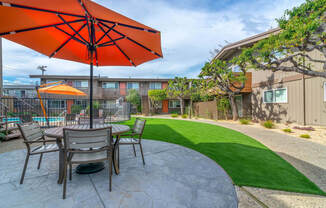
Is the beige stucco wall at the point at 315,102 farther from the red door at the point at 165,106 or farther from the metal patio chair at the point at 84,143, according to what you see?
the red door at the point at 165,106

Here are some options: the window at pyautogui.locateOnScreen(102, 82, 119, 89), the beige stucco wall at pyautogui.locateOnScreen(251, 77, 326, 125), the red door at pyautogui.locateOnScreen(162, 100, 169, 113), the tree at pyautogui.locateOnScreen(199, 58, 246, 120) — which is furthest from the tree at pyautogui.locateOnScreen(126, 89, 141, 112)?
the beige stucco wall at pyautogui.locateOnScreen(251, 77, 326, 125)

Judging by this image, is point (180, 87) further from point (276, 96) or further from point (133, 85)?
point (133, 85)

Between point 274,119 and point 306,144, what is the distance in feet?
18.4

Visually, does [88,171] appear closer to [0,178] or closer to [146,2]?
[0,178]

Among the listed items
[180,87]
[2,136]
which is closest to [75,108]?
[2,136]

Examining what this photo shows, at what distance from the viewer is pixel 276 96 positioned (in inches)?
393

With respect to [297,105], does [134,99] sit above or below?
above

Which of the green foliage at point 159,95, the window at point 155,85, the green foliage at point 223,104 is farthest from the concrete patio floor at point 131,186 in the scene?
the window at point 155,85

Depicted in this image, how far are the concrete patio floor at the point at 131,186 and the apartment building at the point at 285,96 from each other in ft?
26.6

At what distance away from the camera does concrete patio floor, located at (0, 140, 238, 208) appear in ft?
6.40

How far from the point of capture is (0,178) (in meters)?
2.56

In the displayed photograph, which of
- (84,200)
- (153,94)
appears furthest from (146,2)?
(153,94)

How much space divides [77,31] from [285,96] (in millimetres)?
11420

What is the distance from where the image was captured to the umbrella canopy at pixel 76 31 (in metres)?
2.21
